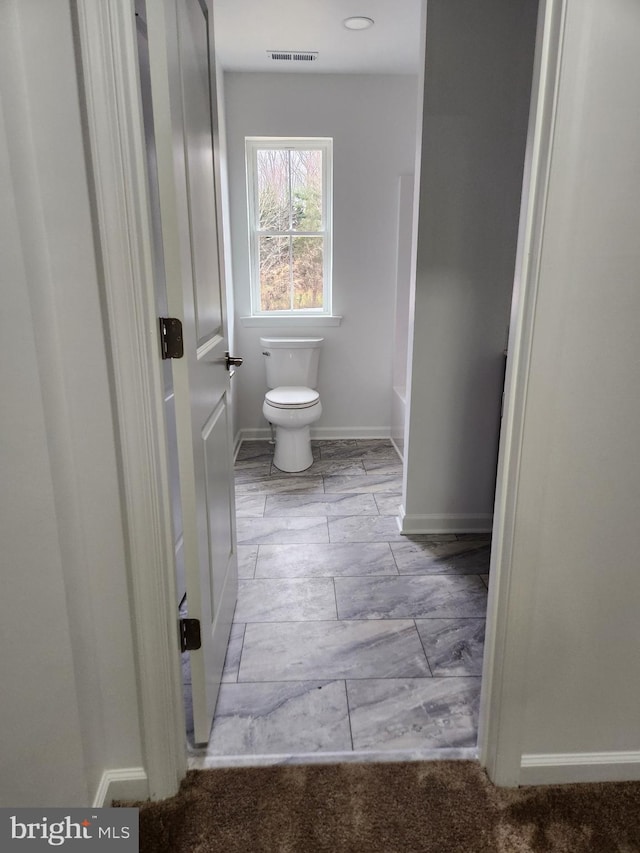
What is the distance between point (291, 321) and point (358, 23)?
1.78 m

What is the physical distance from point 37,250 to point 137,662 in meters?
0.94

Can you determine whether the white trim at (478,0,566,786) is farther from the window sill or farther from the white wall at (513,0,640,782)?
the window sill

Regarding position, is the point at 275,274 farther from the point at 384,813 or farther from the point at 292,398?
the point at 384,813

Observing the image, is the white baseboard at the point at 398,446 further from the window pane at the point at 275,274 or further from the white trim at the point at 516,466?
the white trim at the point at 516,466

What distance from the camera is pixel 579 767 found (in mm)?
1460

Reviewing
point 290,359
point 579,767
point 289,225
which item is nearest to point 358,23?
point 289,225

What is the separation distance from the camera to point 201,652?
58.3 inches

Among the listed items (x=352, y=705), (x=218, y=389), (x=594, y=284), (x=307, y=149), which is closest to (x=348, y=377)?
(x=307, y=149)

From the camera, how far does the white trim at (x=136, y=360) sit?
1.04 metres

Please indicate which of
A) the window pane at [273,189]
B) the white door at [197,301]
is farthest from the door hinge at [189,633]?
the window pane at [273,189]

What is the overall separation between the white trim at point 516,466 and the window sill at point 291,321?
2.81 metres

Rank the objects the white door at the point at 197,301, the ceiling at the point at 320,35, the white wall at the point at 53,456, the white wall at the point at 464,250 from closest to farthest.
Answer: the white wall at the point at 53,456 < the white door at the point at 197,301 < the white wall at the point at 464,250 < the ceiling at the point at 320,35

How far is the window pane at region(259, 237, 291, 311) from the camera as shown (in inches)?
157

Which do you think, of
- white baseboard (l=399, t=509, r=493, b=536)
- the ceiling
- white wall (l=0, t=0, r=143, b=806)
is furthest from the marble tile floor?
the ceiling
